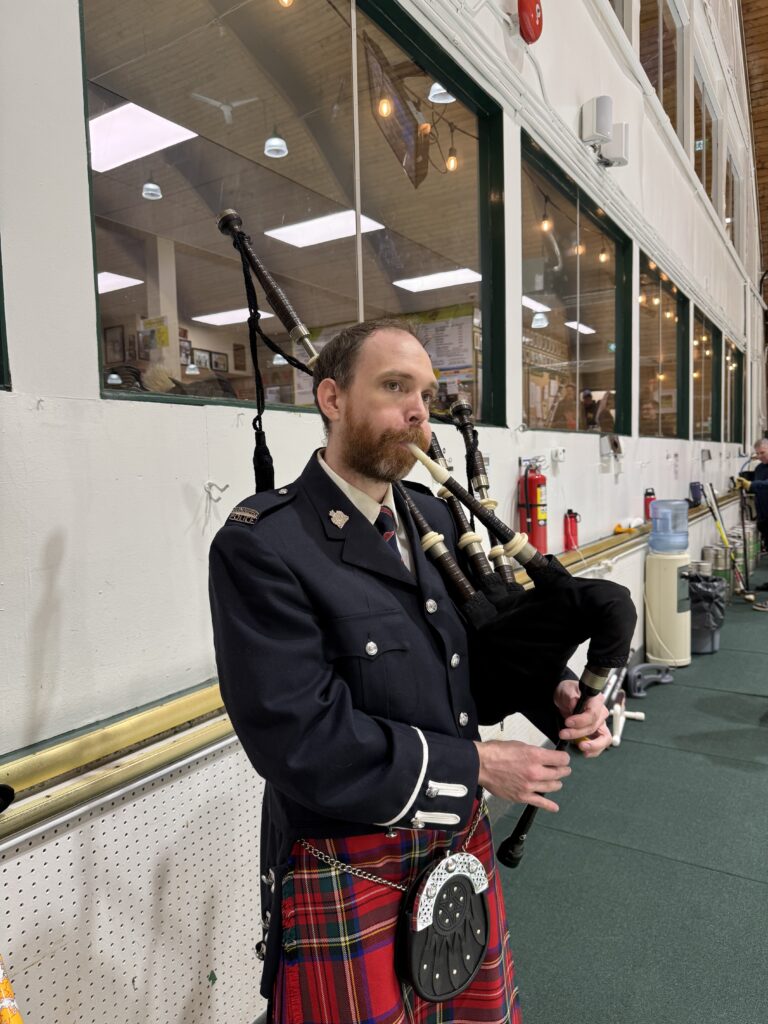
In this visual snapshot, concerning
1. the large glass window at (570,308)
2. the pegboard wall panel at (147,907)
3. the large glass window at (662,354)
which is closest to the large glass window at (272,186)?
the large glass window at (570,308)

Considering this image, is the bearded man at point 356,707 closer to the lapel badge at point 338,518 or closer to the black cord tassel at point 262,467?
the lapel badge at point 338,518

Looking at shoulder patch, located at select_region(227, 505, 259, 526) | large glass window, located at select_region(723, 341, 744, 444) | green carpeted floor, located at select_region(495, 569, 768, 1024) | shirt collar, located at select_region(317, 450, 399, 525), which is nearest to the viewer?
shoulder patch, located at select_region(227, 505, 259, 526)

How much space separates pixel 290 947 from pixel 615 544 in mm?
3425

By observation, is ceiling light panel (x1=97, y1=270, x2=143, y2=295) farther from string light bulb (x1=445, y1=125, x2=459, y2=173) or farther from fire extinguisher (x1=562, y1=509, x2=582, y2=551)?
fire extinguisher (x1=562, y1=509, x2=582, y2=551)

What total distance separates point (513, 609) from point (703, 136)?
9165 mm

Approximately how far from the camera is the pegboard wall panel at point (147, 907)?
1.10 m

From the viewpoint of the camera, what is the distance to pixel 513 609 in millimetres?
1064

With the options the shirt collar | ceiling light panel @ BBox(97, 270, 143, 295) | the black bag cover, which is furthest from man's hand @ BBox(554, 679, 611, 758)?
the black bag cover

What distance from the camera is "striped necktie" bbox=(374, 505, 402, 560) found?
1.11 meters

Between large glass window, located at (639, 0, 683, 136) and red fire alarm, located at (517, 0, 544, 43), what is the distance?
2822mm

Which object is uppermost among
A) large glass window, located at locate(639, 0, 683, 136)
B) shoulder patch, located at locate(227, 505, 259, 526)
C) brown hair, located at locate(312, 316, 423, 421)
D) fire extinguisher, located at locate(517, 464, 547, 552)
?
large glass window, located at locate(639, 0, 683, 136)

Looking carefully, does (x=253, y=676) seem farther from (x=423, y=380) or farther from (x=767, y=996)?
(x=767, y=996)

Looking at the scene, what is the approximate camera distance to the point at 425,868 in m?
1.08

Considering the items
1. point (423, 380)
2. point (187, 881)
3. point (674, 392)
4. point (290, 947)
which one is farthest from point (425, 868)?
point (674, 392)
